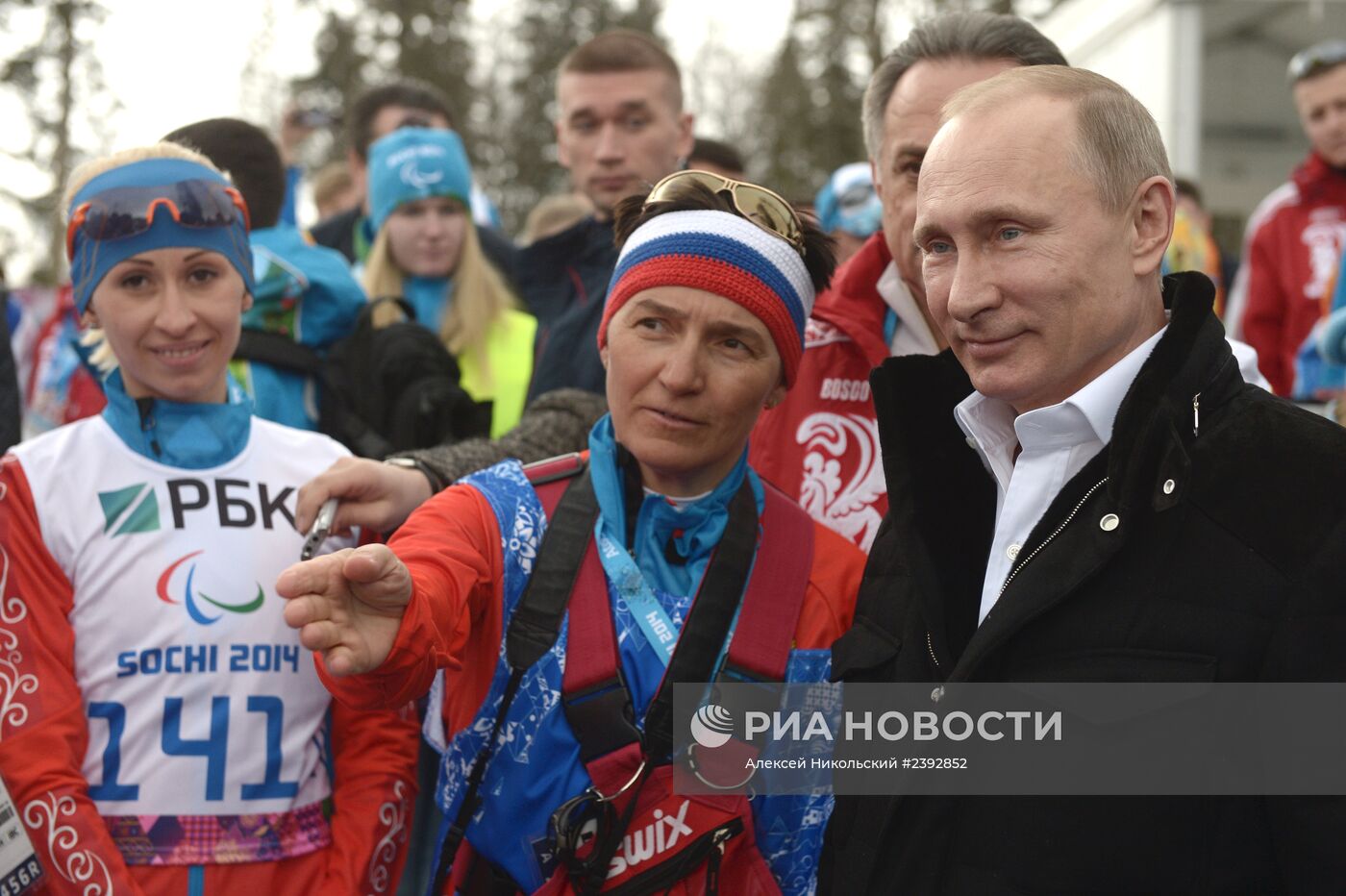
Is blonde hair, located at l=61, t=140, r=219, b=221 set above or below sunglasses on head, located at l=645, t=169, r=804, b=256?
above

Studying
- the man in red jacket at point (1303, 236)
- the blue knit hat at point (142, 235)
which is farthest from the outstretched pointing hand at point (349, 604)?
the man in red jacket at point (1303, 236)

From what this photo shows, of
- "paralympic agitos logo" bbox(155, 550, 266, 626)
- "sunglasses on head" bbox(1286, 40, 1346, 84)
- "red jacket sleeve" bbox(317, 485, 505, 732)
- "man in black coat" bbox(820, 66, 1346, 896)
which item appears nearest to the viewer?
"man in black coat" bbox(820, 66, 1346, 896)

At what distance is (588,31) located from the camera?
106 ft

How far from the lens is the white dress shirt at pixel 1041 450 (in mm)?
2051

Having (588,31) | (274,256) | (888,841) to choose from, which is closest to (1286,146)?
(274,256)

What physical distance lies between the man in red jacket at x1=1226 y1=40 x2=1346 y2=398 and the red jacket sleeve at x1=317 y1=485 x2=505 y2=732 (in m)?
5.20

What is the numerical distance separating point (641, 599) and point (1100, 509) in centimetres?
91

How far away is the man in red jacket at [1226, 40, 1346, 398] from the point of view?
6.45 m

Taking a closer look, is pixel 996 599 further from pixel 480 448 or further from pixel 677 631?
pixel 480 448

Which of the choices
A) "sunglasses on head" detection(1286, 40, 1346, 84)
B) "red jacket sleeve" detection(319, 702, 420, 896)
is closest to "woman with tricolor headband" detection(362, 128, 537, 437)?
"red jacket sleeve" detection(319, 702, 420, 896)

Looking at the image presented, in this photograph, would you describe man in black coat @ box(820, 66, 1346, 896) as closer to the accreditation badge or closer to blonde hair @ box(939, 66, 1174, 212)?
blonde hair @ box(939, 66, 1174, 212)

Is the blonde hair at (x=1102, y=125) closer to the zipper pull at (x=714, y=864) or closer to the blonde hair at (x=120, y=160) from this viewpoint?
the zipper pull at (x=714, y=864)

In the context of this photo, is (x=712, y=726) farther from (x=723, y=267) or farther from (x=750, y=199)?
(x=750, y=199)

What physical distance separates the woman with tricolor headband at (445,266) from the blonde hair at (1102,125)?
279 cm
